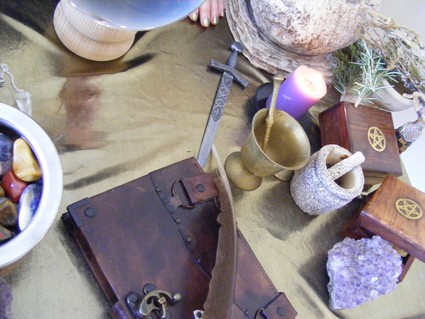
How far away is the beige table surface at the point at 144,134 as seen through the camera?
78 centimetres

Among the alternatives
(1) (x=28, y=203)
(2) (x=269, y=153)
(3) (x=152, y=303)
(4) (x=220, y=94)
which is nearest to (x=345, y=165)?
(2) (x=269, y=153)

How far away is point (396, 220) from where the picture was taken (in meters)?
0.84

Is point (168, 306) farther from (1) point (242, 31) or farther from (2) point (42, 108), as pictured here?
(1) point (242, 31)

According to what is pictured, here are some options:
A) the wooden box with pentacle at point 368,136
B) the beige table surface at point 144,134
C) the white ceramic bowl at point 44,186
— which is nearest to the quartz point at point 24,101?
the beige table surface at point 144,134

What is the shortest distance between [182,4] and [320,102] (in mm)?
434

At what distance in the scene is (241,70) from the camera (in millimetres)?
1014

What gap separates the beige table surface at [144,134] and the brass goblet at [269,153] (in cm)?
3

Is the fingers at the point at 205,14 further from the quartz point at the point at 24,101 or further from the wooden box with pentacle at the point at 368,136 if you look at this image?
the quartz point at the point at 24,101

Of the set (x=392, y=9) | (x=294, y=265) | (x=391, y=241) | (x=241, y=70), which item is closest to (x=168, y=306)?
(x=294, y=265)

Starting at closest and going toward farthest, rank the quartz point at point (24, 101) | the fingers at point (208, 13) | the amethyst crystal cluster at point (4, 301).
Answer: the amethyst crystal cluster at point (4, 301) → the quartz point at point (24, 101) → the fingers at point (208, 13)

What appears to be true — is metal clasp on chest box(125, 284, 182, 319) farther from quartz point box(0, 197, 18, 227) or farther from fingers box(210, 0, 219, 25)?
fingers box(210, 0, 219, 25)

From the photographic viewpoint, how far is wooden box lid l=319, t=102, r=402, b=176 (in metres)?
0.91

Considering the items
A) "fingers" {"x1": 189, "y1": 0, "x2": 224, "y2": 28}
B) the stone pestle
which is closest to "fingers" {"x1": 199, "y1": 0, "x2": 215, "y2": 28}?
"fingers" {"x1": 189, "y1": 0, "x2": 224, "y2": 28}

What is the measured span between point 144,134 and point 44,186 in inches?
11.1
